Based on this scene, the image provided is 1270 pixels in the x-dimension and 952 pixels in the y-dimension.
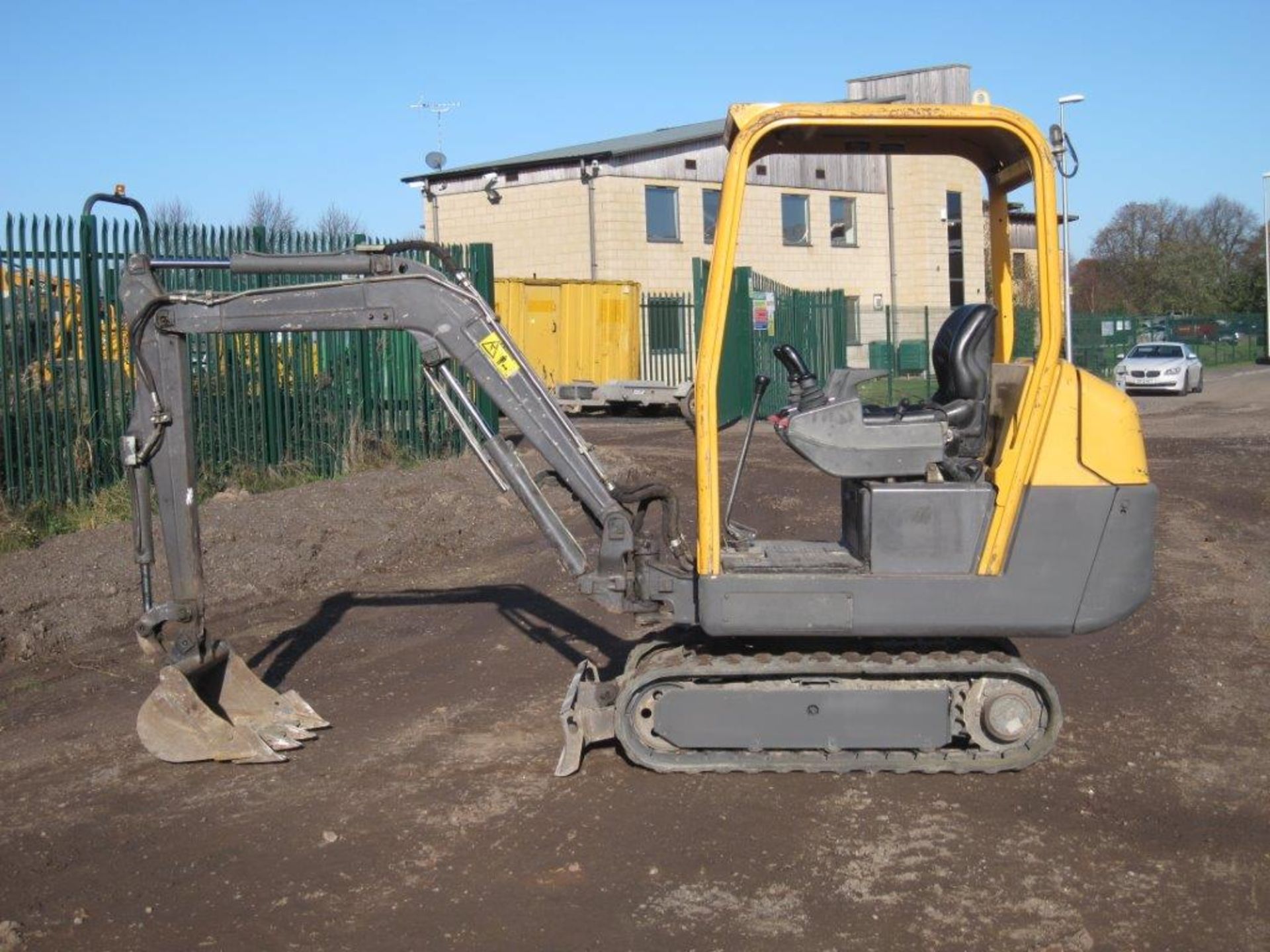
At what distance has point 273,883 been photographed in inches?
196

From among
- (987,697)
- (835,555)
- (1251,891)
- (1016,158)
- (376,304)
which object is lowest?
(1251,891)

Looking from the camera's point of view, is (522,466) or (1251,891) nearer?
(1251,891)

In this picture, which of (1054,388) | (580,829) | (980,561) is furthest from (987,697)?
(580,829)

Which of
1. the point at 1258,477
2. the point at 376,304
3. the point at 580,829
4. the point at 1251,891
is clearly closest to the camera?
the point at 1251,891

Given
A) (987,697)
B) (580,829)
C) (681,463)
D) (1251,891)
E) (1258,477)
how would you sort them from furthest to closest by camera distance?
(681,463) → (1258,477) → (987,697) → (580,829) → (1251,891)

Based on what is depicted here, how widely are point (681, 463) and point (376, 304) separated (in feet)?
34.7

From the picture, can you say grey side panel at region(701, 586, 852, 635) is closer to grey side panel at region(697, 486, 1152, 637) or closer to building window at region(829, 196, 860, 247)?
grey side panel at region(697, 486, 1152, 637)

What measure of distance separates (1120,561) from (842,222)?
34355 millimetres

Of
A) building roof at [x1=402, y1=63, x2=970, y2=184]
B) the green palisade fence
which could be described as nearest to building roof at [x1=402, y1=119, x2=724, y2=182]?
building roof at [x1=402, y1=63, x2=970, y2=184]

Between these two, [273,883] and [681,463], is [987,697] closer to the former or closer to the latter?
[273,883]

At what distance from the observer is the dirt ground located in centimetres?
464

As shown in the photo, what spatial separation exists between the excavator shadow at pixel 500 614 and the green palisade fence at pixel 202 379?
2.26 meters

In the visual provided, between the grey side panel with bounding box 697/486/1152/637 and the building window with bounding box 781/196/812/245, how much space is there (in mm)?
31668

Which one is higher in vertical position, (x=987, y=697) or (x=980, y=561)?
(x=980, y=561)
